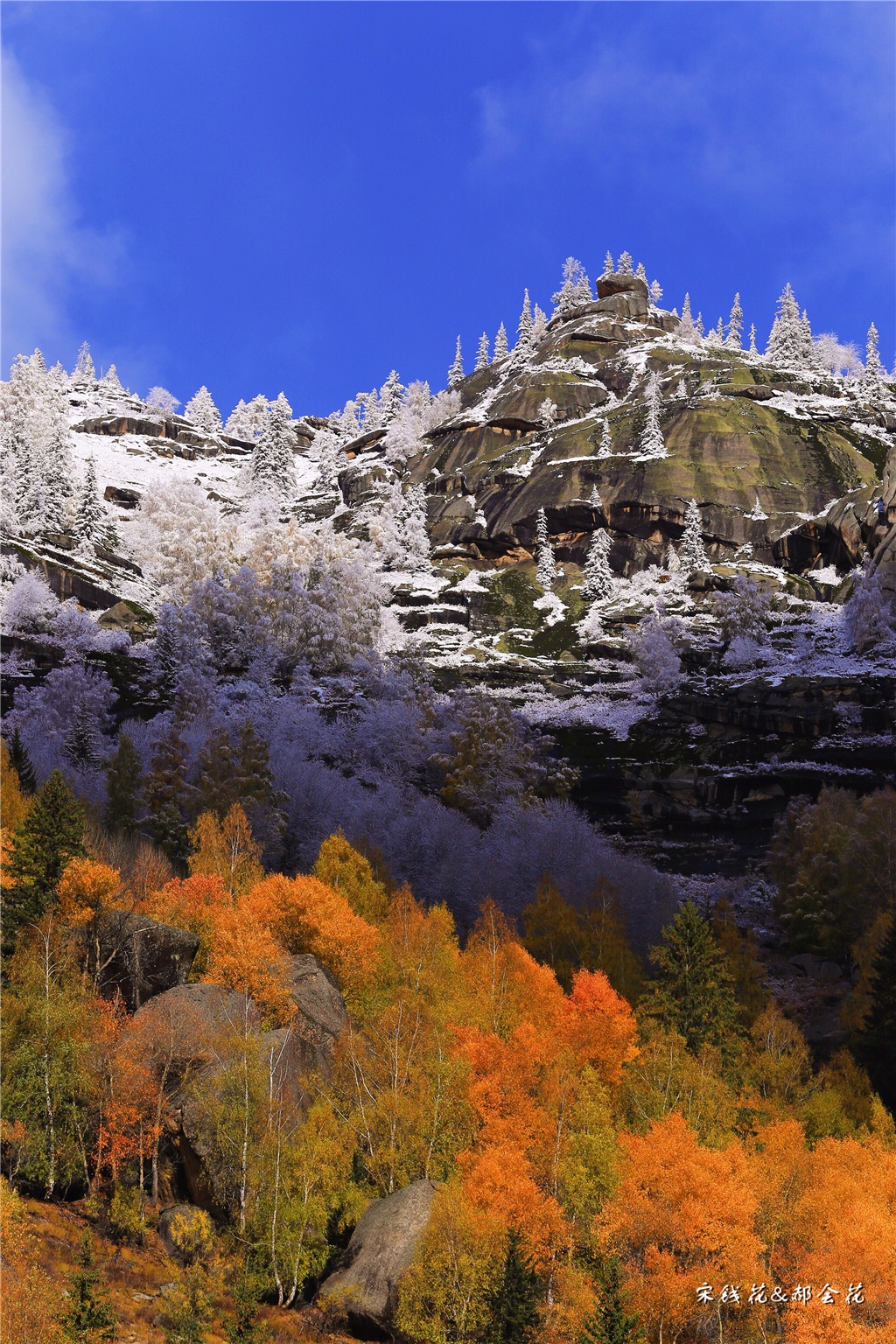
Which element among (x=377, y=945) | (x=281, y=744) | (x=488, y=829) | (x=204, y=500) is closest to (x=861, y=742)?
(x=488, y=829)

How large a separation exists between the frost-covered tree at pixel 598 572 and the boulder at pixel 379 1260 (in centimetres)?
11875

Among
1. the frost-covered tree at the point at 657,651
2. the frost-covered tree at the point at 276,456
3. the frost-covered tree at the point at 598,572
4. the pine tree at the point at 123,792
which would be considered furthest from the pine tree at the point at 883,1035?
the frost-covered tree at the point at 276,456

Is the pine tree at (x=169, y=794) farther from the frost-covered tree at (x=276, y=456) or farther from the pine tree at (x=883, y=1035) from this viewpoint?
the frost-covered tree at (x=276, y=456)

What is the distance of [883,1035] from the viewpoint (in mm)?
47031

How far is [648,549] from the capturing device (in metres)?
158

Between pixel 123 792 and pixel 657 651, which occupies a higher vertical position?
pixel 657 651

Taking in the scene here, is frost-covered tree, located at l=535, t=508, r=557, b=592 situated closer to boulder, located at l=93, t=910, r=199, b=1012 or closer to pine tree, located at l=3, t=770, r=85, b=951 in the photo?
pine tree, located at l=3, t=770, r=85, b=951

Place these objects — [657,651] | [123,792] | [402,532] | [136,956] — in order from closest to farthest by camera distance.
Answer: [136,956] → [123,792] → [657,651] → [402,532]

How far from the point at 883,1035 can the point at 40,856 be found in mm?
40850

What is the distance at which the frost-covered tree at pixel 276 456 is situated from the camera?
624 ft

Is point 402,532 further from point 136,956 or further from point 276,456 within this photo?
point 136,956

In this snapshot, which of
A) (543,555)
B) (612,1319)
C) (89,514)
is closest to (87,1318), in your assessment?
(612,1319)

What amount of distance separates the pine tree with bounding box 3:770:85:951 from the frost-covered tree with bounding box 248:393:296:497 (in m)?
145

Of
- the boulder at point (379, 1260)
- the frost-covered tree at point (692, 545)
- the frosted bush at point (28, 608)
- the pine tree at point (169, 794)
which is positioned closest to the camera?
the boulder at point (379, 1260)
